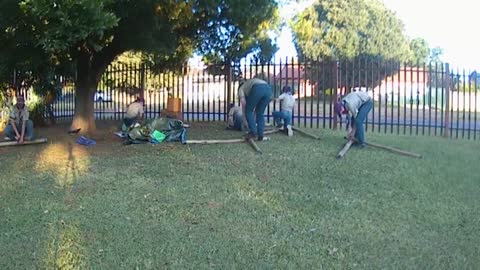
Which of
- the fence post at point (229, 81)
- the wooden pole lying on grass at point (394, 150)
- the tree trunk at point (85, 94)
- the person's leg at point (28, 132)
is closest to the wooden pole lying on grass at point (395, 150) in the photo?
the wooden pole lying on grass at point (394, 150)

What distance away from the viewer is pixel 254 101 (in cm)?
1055

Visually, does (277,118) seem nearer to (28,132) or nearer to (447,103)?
(447,103)

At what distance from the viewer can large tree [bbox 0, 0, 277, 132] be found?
7.25 metres

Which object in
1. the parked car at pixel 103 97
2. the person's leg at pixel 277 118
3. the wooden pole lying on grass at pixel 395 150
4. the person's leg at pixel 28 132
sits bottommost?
the wooden pole lying on grass at pixel 395 150

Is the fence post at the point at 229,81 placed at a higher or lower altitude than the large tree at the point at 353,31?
lower

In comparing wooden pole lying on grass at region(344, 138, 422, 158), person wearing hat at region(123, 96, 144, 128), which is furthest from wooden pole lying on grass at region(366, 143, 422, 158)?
person wearing hat at region(123, 96, 144, 128)

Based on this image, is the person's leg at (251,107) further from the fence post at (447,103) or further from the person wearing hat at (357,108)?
the fence post at (447,103)

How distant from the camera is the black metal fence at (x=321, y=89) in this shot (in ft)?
43.6

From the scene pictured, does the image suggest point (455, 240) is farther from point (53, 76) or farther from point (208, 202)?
point (53, 76)

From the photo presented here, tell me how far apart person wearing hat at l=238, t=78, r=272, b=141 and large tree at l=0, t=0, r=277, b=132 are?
1585mm

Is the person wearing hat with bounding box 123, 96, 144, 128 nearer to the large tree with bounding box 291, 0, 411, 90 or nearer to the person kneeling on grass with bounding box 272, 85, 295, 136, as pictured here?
the person kneeling on grass with bounding box 272, 85, 295, 136

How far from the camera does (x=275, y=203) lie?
6738 millimetres

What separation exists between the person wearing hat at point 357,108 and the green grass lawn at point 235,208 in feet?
1.22

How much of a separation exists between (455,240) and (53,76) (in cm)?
1327
